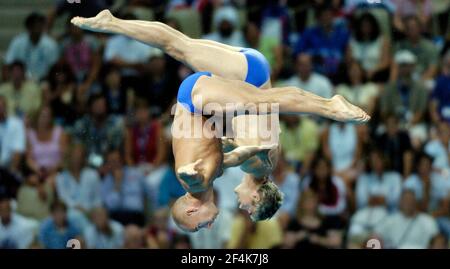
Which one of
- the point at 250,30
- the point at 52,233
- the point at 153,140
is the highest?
the point at 250,30

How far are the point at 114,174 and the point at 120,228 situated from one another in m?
0.51

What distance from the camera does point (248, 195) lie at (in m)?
7.81

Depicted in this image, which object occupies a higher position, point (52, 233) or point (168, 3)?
point (168, 3)

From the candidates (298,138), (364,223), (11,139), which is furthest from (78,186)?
(364,223)

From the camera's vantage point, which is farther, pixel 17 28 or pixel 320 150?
pixel 17 28

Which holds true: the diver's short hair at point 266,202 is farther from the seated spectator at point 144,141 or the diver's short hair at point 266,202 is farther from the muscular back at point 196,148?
the seated spectator at point 144,141

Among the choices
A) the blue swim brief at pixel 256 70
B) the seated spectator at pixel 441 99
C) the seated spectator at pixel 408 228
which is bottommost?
the seated spectator at pixel 408 228

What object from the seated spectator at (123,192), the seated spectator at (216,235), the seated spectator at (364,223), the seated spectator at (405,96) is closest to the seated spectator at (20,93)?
the seated spectator at (123,192)

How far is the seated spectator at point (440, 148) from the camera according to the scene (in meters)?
10.2

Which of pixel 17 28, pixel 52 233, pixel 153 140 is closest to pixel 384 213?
pixel 153 140

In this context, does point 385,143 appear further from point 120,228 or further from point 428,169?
point 120,228

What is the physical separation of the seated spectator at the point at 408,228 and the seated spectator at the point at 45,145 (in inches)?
111

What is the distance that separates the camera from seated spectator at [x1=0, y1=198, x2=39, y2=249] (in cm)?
970

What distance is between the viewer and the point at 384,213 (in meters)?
9.95
